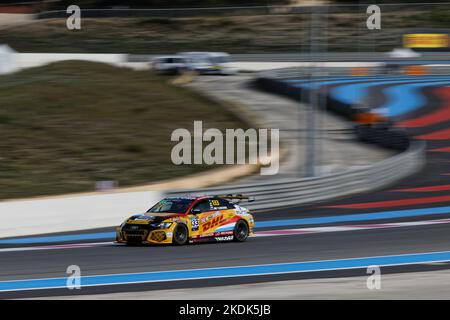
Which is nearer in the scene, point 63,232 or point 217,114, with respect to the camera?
point 63,232

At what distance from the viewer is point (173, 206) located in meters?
16.7

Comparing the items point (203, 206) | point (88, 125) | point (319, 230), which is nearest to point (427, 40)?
point (88, 125)

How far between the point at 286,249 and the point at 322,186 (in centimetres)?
757

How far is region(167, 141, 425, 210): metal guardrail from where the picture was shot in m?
21.2

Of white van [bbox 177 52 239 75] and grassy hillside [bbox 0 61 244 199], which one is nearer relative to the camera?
grassy hillside [bbox 0 61 244 199]

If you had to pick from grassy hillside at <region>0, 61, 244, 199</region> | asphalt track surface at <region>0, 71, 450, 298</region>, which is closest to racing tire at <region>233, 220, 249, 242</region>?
asphalt track surface at <region>0, 71, 450, 298</region>

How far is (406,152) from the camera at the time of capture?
2717cm

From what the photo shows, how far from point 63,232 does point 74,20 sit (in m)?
47.1

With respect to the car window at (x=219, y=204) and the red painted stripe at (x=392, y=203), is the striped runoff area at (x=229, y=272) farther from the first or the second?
the red painted stripe at (x=392, y=203)

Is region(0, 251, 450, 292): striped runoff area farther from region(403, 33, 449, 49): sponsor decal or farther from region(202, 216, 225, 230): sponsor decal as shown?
region(403, 33, 449, 49): sponsor decal

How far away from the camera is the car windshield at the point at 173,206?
16562mm

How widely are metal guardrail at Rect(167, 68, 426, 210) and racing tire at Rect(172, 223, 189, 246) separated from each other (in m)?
3.88
